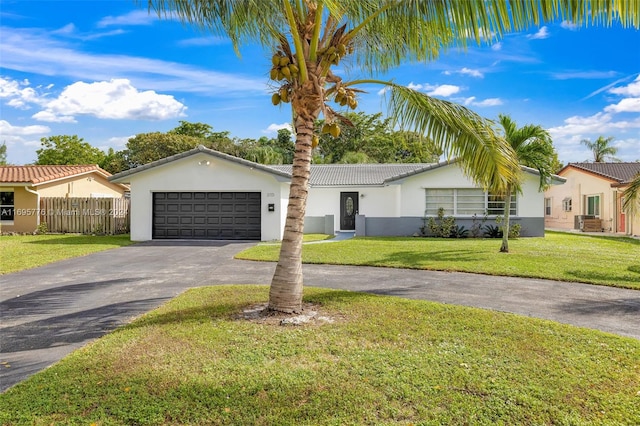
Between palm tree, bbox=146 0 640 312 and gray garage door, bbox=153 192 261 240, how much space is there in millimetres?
12194

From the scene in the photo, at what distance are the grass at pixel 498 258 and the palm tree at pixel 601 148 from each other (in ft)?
80.4

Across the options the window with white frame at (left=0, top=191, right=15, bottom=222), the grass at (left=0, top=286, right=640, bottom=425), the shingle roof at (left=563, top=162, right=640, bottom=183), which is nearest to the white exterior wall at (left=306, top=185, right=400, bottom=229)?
the shingle roof at (left=563, top=162, right=640, bottom=183)

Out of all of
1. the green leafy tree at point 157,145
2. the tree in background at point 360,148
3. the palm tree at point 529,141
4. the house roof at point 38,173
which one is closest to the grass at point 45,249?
the house roof at point 38,173

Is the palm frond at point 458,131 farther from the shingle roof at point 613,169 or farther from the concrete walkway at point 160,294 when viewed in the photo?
the shingle roof at point 613,169

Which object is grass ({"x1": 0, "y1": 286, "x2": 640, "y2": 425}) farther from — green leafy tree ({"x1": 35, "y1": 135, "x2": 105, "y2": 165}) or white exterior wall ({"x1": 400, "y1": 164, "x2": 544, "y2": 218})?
green leafy tree ({"x1": 35, "y1": 135, "x2": 105, "y2": 165})

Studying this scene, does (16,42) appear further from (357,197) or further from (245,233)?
(357,197)

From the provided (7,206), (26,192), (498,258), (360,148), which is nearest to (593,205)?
(498,258)

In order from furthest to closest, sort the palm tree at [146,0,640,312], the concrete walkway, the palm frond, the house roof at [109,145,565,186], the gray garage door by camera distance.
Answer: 1. the house roof at [109,145,565,186]
2. the gray garage door
3. the palm frond
4. the palm tree at [146,0,640,312]
5. the concrete walkway

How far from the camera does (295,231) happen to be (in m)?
6.46

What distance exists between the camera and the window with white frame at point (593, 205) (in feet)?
87.7

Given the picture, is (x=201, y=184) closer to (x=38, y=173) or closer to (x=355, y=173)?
(x=38, y=173)

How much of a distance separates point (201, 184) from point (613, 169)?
26058mm

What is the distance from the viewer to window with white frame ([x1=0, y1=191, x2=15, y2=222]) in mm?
22453

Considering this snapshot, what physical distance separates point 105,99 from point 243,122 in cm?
687
